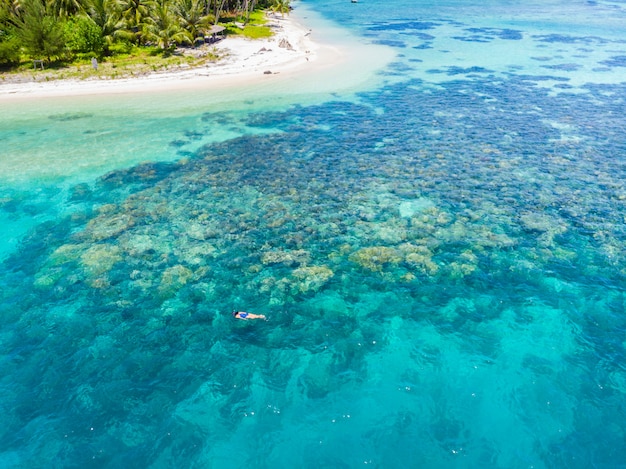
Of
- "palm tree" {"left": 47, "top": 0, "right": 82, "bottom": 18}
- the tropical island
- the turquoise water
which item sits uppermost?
"palm tree" {"left": 47, "top": 0, "right": 82, "bottom": 18}

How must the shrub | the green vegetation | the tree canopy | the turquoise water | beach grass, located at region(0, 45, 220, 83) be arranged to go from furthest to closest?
the shrub
beach grass, located at region(0, 45, 220, 83)
the green vegetation
the tree canopy
the turquoise water

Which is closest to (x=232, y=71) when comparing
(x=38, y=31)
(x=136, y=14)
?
(x=136, y=14)

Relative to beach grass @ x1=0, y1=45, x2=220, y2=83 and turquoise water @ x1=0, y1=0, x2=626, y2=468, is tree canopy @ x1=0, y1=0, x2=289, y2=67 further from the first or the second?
turquoise water @ x1=0, y1=0, x2=626, y2=468

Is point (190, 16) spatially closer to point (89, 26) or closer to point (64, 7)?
point (89, 26)

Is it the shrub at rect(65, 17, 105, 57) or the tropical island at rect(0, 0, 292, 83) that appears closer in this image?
the tropical island at rect(0, 0, 292, 83)

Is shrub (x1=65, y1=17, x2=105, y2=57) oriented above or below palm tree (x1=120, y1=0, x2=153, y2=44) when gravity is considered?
below

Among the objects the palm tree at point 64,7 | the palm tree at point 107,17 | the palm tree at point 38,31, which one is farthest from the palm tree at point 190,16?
the palm tree at point 38,31

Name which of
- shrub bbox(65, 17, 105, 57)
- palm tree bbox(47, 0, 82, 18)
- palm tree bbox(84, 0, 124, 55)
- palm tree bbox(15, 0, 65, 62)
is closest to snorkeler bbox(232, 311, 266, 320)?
palm tree bbox(15, 0, 65, 62)

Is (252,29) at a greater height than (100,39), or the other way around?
(252,29)
